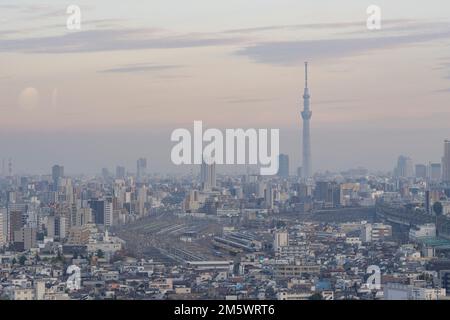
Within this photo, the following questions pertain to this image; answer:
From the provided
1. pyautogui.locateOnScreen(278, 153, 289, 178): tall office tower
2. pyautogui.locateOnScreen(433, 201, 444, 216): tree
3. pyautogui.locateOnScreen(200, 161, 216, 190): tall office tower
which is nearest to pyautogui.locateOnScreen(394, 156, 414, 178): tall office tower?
pyautogui.locateOnScreen(278, 153, 289, 178): tall office tower

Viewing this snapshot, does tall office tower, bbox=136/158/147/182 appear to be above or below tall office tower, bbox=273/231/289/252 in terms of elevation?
above

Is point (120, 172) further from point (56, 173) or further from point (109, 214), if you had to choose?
point (109, 214)

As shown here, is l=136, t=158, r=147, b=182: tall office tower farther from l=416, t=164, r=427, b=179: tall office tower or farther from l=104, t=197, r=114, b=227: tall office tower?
l=416, t=164, r=427, b=179: tall office tower

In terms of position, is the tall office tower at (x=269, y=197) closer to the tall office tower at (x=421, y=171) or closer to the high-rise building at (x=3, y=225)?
the tall office tower at (x=421, y=171)

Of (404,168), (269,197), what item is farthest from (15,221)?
(404,168)

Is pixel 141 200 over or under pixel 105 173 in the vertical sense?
under

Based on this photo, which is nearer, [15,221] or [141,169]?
[141,169]
